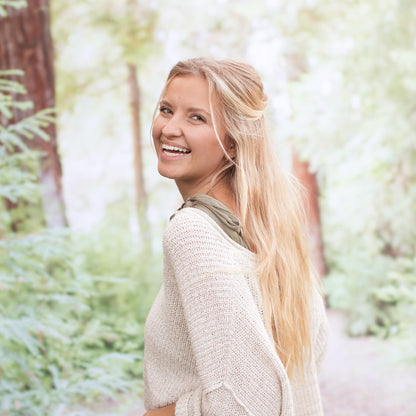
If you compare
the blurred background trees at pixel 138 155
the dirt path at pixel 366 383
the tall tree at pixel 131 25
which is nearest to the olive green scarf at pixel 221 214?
the blurred background trees at pixel 138 155

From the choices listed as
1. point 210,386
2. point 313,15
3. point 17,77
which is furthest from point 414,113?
point 210,386

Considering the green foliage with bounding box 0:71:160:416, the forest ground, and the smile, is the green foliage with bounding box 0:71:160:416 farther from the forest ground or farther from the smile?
the smile

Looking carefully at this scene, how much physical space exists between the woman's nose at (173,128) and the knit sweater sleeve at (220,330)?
24cm

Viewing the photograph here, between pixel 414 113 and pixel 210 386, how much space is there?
18.3 feet

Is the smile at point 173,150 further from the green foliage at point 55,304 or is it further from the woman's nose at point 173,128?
the green foliage at point 55,304

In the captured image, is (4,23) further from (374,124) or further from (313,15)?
(313,15)

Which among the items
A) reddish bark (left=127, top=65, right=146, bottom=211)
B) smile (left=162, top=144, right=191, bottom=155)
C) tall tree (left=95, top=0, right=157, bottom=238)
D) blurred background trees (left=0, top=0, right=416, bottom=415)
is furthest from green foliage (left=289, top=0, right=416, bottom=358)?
smile (left=162, top=144, right=191, bottom=155)

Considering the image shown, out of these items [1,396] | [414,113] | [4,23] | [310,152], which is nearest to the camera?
[1,396]

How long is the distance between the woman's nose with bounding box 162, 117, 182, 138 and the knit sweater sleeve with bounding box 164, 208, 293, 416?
0.24m

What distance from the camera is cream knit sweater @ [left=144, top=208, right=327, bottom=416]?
44.9 inches

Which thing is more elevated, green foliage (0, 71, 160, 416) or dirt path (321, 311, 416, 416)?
green foliage (0, 71, 160, 416)

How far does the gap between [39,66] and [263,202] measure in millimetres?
3130

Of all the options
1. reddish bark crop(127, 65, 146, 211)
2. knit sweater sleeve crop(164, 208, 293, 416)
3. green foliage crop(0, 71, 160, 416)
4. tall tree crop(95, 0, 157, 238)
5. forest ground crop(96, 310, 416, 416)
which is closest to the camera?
knit sweater sleeve crop(164, 208, 293, 416)

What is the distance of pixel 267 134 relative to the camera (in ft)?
4.64
